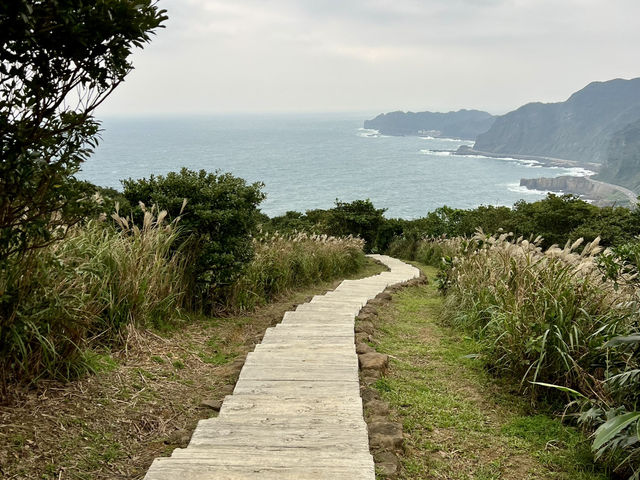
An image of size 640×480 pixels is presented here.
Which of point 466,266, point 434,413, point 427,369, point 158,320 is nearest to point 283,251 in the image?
point 466,266

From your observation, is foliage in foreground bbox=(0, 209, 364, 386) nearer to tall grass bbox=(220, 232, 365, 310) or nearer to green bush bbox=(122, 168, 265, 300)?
tall grass bbox=(220, 232, 365, 310)

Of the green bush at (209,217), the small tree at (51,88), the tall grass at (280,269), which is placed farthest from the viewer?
the tall grass at (280,269)

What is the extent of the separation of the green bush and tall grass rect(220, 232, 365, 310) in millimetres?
395

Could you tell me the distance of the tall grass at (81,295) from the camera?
296 cm

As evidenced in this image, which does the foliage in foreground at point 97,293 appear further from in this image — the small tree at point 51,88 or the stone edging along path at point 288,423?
the stone edging along path at point 288,423

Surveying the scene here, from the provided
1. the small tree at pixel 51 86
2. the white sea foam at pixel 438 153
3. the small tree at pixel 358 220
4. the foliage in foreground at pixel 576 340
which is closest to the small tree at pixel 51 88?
the small tree at pixel 51 86

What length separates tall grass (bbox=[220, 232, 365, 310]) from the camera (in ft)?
21.5

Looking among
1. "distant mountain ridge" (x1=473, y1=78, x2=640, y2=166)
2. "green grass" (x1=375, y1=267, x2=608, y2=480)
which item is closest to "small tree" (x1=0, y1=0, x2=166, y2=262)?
"green grass" (x1=375, y1=267, x2=608, y2=480)

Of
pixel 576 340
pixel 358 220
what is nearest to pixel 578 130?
pixel 358 220

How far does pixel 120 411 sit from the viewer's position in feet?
10.7

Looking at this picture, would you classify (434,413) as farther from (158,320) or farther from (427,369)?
(158,320)

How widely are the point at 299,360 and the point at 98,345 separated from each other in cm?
161

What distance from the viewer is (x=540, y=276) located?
450 cm

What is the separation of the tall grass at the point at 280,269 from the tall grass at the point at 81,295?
97 centimetres
